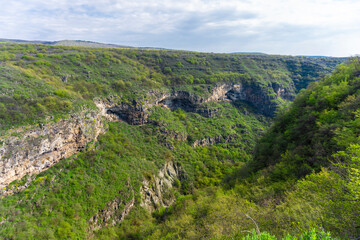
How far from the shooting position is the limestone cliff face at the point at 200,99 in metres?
49.6


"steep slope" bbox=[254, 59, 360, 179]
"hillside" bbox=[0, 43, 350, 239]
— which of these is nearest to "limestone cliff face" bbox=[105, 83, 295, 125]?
"hillside" bbox=[0, 43, 350, 239]

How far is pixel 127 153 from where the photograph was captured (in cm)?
3997

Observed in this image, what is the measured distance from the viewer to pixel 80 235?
2386 cm

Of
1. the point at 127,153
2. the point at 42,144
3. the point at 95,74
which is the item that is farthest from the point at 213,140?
the point at 42,144

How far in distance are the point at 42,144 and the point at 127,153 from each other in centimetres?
1728

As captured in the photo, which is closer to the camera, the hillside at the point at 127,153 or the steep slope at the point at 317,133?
the steep slope at the point at 317,133

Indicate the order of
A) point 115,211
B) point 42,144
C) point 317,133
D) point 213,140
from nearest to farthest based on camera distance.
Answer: point 317,133
point 42,144
point 115,211
point 213,140

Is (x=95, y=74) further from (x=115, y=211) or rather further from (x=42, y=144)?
(x=115, y=211)

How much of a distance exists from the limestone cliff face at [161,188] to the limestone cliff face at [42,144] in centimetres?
1680

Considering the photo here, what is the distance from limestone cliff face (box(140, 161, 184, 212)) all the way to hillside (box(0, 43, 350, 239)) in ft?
0.90

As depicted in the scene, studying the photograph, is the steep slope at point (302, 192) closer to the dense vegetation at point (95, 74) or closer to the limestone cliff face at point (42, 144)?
→ the limestone cliff face at point (42, 144)

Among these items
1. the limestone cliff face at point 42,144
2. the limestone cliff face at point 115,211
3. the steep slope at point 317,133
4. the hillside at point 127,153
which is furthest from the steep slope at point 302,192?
the limestone cliff face at point 42,144

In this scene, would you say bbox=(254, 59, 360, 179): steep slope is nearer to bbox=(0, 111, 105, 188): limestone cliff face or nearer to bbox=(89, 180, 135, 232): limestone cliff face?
bbox=(89, 180, 135, 232): limestone cliff face

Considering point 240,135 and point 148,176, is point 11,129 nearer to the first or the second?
point 148,176
